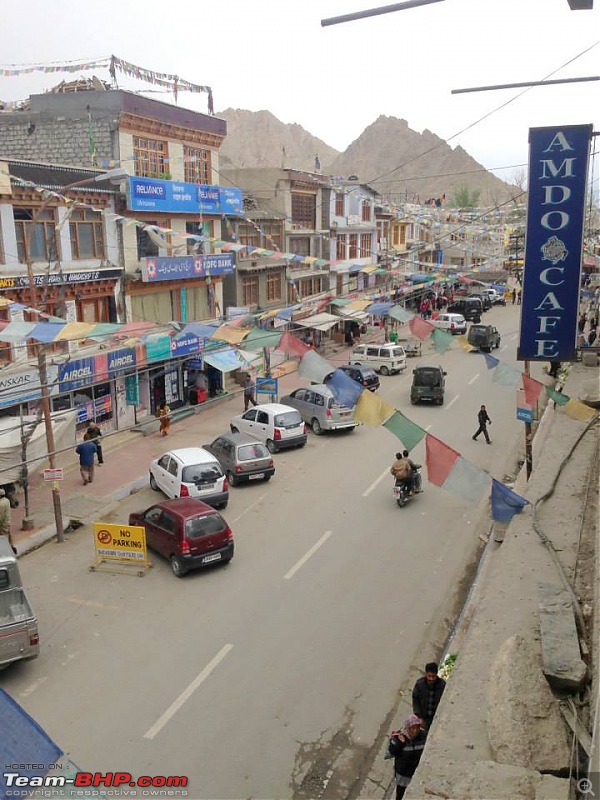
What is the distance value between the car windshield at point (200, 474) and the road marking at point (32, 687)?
739 cm

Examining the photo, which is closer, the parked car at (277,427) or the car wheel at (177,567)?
the car wheel at (177,567)

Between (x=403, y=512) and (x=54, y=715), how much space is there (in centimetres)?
1017

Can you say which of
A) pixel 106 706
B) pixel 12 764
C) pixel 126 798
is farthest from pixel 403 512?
pixel 12 764

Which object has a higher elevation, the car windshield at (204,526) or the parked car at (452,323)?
the parked car at (452,323)

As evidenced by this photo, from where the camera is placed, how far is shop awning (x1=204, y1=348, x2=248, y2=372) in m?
27.2

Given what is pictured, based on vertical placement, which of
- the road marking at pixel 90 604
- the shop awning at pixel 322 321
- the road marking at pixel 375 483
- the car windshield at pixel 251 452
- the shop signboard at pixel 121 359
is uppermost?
the shop signboard at pixel 121 359

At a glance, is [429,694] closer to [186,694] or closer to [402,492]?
[186,694]

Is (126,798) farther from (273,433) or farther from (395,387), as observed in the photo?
(395,387)

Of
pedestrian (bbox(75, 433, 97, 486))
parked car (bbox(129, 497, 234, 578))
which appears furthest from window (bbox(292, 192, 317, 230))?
parked car (bbox(129, 497, 234, 578))

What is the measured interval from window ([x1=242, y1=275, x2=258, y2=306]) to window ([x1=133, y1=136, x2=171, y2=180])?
7.82 metres

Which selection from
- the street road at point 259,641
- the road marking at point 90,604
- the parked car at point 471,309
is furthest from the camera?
the parked car at point 471,309

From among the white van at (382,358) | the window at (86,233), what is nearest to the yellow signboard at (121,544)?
the window at (86,233)

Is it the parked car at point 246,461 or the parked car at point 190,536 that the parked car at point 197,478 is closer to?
the parked car at point 246,461

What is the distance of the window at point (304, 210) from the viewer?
39469mm
